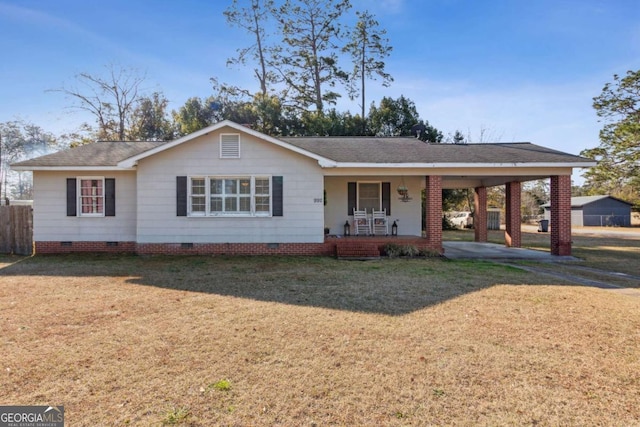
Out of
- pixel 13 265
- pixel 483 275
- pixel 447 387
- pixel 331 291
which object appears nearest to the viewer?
pixel 447 387

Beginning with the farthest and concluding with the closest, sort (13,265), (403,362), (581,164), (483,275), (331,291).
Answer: (581,164), (13,265), (483,275), (331,291), (403,362)

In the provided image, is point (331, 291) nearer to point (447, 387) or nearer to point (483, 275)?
point (447, 387)

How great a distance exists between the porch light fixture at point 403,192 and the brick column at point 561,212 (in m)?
4.92

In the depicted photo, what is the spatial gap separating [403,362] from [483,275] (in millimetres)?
5729

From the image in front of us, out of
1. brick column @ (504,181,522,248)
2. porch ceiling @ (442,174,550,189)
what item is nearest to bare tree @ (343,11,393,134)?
porch ceiling @ (442,174,550,189)

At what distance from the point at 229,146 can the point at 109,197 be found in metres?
4.78

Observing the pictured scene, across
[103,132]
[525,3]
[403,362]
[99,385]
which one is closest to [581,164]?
[525,3]

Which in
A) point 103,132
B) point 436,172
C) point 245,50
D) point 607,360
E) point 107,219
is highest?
point 245,50

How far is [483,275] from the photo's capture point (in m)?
8.27

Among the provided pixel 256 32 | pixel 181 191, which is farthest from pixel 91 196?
pixel 256 32

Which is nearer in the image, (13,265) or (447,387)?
(447,387)

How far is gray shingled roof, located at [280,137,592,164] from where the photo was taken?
447 inches

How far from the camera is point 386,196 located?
43.8ft

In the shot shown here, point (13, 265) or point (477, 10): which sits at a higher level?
point (477, 10)
